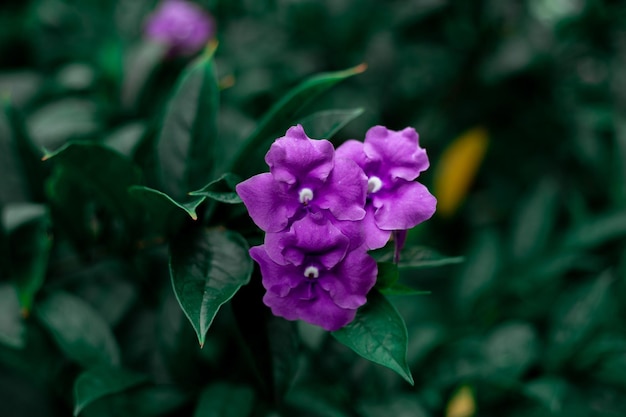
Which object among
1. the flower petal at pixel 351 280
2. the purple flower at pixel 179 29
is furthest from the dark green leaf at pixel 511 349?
the purple flower at pixel 179 29

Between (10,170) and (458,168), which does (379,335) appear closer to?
(10,170)

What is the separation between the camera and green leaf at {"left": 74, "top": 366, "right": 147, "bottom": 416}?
82 cm

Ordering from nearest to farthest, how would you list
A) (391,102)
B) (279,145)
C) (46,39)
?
(279,145), (46,39), (391,102)

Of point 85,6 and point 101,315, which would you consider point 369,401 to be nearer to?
point 101,315

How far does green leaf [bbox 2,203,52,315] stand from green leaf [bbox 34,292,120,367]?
0.14ft

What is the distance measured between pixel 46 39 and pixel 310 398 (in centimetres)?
142

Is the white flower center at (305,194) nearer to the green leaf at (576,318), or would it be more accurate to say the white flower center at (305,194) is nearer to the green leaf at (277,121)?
the green leaf at (277,121)

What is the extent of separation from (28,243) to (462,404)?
0.93m

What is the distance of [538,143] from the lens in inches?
75.9

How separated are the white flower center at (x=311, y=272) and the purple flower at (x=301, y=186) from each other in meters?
0.06

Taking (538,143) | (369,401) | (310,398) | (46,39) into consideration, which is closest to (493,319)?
(369,401)

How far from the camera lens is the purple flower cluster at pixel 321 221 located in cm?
69

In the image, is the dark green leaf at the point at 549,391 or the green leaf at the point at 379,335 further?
the dark green leaf at the point at 549,391

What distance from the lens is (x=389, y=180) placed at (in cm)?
76
